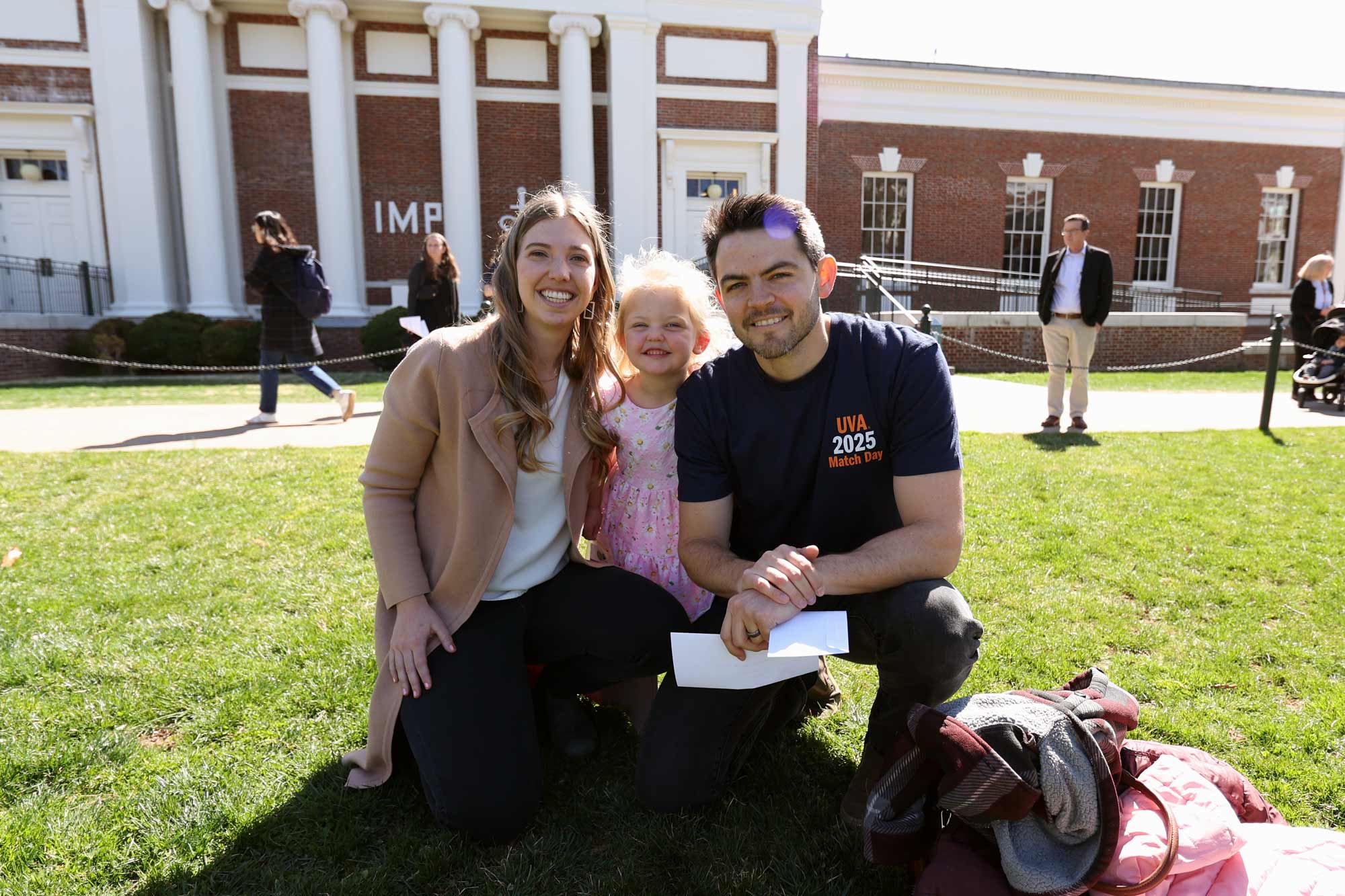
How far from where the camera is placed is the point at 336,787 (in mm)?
2268

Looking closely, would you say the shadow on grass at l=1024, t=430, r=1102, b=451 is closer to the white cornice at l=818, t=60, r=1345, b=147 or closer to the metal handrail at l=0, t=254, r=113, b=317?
the white cornice at l=818, t=60, r=1345, b=147

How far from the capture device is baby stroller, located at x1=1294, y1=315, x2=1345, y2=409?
371 inches

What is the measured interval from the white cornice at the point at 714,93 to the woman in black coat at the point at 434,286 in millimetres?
9556

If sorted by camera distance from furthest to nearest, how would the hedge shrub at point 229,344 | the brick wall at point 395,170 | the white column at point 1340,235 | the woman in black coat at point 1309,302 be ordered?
the white column at point 1340,235
the brick wall at point 395,170
the hedge shrub at point 229,344
the woman in black coat at point 1309,302

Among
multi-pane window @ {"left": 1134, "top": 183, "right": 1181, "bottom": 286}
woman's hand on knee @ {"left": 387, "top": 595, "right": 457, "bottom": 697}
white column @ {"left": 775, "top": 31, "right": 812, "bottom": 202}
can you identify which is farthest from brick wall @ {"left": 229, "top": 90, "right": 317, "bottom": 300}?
multi-pane window @ {"left": 1134, "top": 183, "right": 1181, "bottom": 286}

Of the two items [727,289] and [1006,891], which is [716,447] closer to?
[727,289]

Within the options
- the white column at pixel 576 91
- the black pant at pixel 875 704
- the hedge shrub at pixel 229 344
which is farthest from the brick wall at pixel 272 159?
the black pant at pixel 875 704

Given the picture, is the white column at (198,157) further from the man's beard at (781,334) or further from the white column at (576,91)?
the man's beard at (781,334)

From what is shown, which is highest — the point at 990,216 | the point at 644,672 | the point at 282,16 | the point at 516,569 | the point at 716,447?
the point at 282,16

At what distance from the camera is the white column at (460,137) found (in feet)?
52.4

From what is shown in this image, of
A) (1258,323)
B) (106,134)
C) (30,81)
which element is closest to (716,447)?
(106,134)

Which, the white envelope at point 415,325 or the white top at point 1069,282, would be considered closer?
the white top at point 1069,282

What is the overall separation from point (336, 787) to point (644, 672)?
888 millimetres

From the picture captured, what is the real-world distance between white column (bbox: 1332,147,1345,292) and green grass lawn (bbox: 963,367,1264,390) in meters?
10.3
